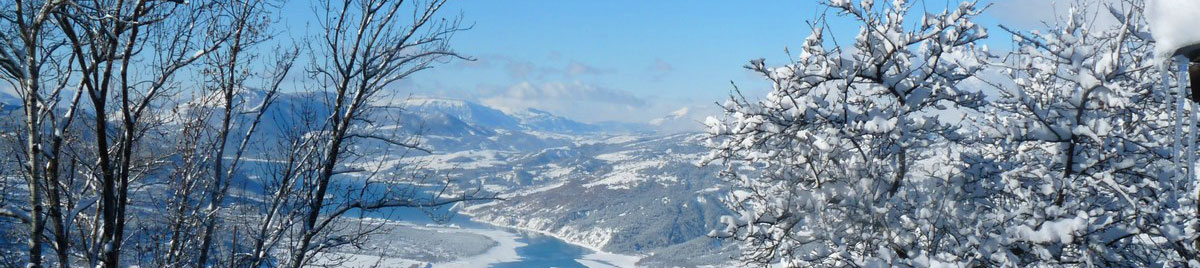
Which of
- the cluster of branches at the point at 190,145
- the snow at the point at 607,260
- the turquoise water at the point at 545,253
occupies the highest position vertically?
the cluster of branches at the point at 190,145

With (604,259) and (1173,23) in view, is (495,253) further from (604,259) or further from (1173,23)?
(1173,23)

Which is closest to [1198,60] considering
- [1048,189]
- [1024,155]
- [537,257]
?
[1048,189]

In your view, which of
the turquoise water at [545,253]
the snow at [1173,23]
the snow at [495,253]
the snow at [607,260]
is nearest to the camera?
the snow at [1173,23]

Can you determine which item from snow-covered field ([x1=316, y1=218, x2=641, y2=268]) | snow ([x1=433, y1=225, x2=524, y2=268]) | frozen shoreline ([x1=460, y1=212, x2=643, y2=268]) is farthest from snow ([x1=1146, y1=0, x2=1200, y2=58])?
frozen shoreline ([x1=460, y1=212, x2=643, y2=268])

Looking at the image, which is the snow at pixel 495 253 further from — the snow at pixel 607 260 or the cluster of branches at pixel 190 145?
the cluster of branches at pixel 190 145

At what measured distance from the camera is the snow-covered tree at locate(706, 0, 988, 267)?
6.66 m

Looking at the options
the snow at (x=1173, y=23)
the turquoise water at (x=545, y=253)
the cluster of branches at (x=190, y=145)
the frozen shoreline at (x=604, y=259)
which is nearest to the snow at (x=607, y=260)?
the frozen shoreline at (x=604, y=259)

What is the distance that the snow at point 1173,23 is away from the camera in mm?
2684

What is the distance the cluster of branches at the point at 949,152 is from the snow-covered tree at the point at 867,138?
0.02 meters

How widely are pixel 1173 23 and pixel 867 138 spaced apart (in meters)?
4.88

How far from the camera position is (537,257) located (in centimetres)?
15150

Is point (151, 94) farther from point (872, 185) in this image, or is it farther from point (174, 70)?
point (872, 185)

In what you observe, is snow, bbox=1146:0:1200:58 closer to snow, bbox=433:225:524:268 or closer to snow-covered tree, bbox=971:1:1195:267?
snow-covered tree, bbox=971:1:1195:267

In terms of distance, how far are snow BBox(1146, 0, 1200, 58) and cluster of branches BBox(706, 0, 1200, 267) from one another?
10.1 feet
